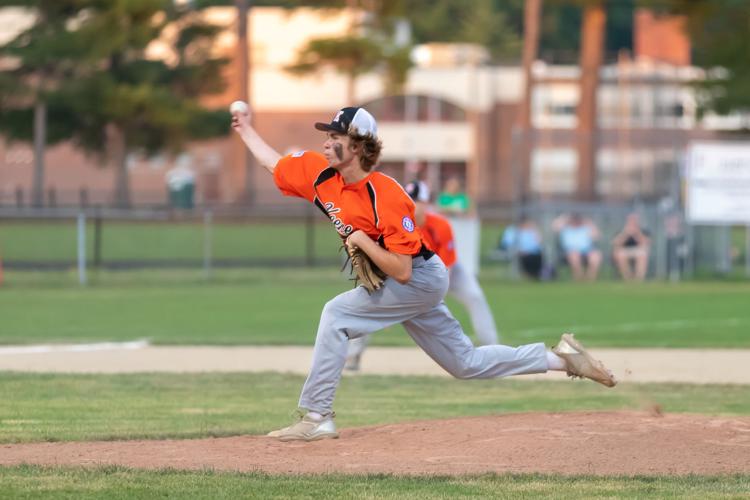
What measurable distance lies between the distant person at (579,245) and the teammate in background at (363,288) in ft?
61.2

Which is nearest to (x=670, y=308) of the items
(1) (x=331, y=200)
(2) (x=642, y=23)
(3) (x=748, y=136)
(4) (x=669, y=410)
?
(4) (x=669, y=410)

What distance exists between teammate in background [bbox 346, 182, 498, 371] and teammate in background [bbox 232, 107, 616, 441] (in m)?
4.57

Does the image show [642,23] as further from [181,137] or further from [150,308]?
[150,308]

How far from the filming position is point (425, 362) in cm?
1441

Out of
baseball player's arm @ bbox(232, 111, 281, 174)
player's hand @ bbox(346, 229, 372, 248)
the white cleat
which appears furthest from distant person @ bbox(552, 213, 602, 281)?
player's hand @ bbox(346, 229, 372, 248)

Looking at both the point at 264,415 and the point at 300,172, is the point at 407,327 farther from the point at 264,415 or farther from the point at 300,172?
the point at 264,415

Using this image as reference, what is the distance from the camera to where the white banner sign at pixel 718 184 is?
1044 inches

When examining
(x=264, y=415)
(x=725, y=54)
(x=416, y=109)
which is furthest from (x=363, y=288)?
(x=416, y=109)

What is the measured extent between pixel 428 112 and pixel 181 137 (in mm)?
19765

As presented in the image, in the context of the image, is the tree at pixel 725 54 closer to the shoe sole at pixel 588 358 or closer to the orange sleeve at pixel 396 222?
the shoe sole at pixel 588 358

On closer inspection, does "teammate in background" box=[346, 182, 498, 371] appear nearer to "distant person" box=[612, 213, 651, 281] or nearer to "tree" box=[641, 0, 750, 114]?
"distant person" box=[612, 213, 651, 281]

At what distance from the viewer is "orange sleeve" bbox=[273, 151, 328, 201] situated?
7891 millimetres

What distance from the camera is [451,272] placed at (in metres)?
13.7

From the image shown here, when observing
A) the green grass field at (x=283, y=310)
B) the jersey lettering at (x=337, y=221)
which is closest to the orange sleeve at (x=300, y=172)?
the jersey lettering at (x=337, y=221)
